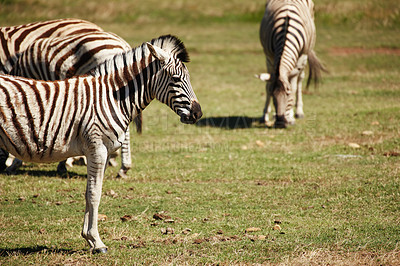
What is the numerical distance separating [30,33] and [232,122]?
541 cm

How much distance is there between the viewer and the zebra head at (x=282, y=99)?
10.9m

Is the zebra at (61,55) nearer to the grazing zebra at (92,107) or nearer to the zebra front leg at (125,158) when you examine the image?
the zebra front leg at (125,158)

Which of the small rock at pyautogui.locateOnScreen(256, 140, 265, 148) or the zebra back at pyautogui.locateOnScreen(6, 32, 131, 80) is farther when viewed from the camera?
the small rock at pyautogui.locateOnScreen(256, 140, 265, 148)

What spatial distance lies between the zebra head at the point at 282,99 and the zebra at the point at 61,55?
363 cm

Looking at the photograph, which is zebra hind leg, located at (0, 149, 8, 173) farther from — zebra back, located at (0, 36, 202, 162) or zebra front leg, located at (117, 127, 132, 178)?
zebra back, located at (0, 36, 202, 162)

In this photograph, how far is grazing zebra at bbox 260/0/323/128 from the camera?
36.2ft

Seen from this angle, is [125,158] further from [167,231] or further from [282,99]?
[282,99]

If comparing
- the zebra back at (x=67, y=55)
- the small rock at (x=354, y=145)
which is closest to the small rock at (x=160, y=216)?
the zebra back at (x=67, y=55)

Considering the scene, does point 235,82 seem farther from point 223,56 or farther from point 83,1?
point 83,1

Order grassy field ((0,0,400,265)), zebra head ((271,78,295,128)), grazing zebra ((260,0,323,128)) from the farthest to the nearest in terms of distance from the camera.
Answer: grazing zebra ((260,0,323,128)), zebra head ((271,78,295,128)), grassy field ((0,0,400,265))

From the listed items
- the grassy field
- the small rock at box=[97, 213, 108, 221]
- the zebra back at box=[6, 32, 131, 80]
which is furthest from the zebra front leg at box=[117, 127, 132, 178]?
the small rock at box=[97, 213, 108, 221]

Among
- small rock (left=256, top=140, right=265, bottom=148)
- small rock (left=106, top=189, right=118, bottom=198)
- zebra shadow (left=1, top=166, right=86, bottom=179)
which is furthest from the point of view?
small rock (left=256, top=140, right=265, bottom=148)

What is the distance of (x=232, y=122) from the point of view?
12516 mm

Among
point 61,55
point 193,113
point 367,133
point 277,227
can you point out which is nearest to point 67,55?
point 61,55
